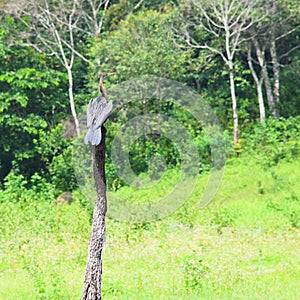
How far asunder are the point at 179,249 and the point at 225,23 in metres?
9.91

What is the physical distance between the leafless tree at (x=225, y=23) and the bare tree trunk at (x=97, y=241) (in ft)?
41.6

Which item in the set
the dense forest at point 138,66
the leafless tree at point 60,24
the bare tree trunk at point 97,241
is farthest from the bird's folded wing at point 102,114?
the leafless tree at point 60,24

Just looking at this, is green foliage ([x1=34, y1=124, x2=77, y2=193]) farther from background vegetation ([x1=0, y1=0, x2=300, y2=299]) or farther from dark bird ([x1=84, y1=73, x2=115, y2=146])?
dark bird ([x1=84, y1=73, x2=115, y2=146])

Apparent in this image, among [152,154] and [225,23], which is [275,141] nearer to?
[152,154]

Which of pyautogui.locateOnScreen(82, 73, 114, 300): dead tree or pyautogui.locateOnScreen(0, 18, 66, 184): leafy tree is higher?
pyautogui.locateOnScreen(0, 18, 66, 184): leafy tree

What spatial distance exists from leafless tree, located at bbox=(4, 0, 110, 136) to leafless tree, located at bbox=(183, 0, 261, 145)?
3262 millimetres

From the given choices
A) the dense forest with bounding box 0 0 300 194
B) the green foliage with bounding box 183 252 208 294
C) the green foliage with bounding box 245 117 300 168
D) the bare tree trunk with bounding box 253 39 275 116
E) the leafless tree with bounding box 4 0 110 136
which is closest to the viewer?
the green foliage with bounding box 183 252 208 294

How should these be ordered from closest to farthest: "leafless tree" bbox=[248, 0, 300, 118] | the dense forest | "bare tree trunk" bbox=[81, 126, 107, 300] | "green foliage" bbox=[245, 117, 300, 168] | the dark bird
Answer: the dark bird
"bare tree trunk" bbox=[81, 126, 107, 300]
"green foliage" bbox=[245, 117, 300, 168]
the dense forest
"leafless tree" bbox=[248, 0, 300, 118]

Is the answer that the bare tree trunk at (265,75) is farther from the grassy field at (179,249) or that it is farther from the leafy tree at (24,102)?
the leafy tree at (24,102)

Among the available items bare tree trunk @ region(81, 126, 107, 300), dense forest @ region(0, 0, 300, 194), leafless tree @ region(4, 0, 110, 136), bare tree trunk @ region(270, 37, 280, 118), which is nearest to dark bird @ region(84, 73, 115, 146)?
bare tree trunk @ region(81, 126, 107, 300)

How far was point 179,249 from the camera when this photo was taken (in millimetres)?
9227

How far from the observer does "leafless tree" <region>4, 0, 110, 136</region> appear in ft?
63.5

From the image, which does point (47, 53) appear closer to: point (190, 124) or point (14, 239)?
point (190, 124)

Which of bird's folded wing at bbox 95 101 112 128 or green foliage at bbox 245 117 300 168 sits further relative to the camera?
green foliage at bbox 245 117 300 168
